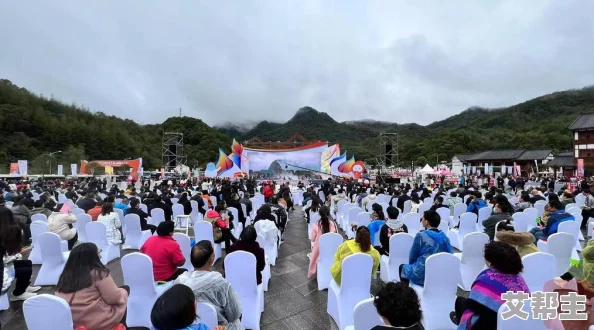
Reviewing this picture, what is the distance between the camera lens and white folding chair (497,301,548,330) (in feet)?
5.57

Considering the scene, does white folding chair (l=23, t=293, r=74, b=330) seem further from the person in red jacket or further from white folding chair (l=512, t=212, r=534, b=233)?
white folding chair (l=512, t=212, r=534, b=233)

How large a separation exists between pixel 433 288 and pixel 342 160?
72.1 feet

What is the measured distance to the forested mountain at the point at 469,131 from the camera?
48.6m

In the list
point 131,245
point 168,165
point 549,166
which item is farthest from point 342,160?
point 549,166

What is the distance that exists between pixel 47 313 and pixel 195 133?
225 feet

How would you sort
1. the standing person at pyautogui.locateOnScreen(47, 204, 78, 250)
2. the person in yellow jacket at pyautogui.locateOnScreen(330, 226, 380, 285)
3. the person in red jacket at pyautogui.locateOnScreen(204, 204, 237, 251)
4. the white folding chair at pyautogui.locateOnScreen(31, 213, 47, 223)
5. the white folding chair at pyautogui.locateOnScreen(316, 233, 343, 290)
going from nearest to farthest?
the person in yellow jacket at pyautogui.locateOnScreen(330, 226, 380, 285), the white folding chair at pyautogui.locateOnScreen(316, 233, 343, 290), the standing person at pyautogui.locateOnScreen(47, 204, 78, 250), the person in red jacket at pyautogui.locateOnScreen(204, 204, 237, 251), the white folding chair at pyautogui.locateOnScreen(31, 213, 47, 223)

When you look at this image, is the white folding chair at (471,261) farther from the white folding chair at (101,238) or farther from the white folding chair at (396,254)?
the white folding chair at (101,238)

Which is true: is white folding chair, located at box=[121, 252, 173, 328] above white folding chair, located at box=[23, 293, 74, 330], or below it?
below

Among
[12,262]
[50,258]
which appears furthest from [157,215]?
[12,262]

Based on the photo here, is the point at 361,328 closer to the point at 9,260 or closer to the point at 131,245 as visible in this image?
the point at 9,260

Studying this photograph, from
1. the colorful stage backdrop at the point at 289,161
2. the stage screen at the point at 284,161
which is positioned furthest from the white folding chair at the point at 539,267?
the stage screen at the point at 284,161

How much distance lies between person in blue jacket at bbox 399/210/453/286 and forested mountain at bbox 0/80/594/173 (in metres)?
39.9

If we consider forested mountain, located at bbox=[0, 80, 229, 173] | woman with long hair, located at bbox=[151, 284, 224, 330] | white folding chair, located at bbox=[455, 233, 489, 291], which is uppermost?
forested mountain, located at bbox=[0, 80, 229, 173]

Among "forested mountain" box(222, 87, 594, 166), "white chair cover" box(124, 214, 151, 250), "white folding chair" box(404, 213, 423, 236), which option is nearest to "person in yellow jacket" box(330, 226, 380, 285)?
"white folding chair" box(404, 213, 423, 236)
